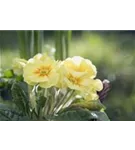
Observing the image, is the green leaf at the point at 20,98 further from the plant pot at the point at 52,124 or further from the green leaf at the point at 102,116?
the green leaf at the point at 102,116

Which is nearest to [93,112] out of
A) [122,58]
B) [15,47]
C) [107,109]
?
[107,109]

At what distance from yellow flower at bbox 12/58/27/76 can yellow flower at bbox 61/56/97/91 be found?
113 mm

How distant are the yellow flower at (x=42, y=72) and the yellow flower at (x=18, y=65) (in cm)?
5

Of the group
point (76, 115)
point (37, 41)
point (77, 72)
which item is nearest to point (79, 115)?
point (76, 115)

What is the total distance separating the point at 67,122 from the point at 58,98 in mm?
70

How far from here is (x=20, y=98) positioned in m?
1.11

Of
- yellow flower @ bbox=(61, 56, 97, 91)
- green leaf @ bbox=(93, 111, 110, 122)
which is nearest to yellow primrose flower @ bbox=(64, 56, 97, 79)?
yellow flower @ bbox=(61, 56, 97, 91)

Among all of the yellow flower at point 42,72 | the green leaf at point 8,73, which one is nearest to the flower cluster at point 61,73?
the yellow flower at point 42,72

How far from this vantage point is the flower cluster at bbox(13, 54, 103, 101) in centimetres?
105

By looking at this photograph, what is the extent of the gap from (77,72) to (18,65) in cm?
17

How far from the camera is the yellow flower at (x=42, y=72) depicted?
3.45ft

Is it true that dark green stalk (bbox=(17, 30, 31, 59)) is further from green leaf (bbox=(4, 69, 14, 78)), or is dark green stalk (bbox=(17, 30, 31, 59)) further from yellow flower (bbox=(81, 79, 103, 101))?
yellow flower (bbox=(81, 79, 103, 101))

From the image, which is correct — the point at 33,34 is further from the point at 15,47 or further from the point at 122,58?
the point at 122,58
